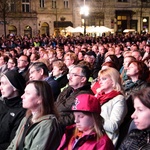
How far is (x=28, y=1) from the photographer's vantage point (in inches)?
1791

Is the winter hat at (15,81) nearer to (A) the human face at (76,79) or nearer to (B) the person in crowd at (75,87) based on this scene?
(B) the person in crowd at (75,87)

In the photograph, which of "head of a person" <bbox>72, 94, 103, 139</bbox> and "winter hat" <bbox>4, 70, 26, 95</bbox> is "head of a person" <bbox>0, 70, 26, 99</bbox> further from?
"head of a person" <bbox>72, 94, 103, 139</bbox>

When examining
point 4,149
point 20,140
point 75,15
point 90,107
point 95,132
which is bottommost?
point 4,149

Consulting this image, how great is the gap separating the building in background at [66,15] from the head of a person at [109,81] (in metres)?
36.4

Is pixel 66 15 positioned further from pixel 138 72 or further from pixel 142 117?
pixel 142 117

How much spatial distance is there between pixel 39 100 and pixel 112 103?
1090 mm

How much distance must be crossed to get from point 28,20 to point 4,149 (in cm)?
4177

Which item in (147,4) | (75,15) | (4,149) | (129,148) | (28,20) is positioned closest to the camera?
(129,148)

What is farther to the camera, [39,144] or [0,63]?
[0,63]

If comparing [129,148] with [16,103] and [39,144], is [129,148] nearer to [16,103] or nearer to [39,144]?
[39,144]

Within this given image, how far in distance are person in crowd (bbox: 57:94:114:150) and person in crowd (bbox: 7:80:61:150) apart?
1.19ft

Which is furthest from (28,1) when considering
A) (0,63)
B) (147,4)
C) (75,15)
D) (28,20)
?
(0,63)

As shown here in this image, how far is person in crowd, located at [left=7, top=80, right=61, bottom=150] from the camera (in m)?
3.68

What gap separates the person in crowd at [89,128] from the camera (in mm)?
3260
